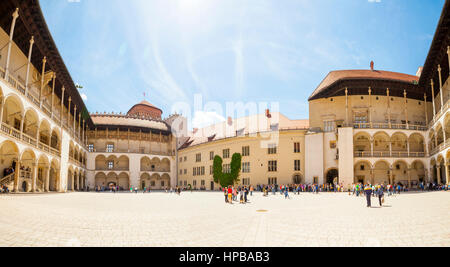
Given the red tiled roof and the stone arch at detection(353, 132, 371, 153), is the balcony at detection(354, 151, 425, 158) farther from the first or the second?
the red tiled roof

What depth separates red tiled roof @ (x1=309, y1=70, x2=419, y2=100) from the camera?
49.4m

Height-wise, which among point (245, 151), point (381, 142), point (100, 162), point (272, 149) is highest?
point (381, 142)

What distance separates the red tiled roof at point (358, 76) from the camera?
49406mm

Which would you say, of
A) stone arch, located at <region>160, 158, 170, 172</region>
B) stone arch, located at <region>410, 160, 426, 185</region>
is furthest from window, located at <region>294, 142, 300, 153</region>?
stone arch, located at <region>160, 158, 170, 172</region>

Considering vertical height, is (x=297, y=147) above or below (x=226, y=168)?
above

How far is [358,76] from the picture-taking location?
49438mm

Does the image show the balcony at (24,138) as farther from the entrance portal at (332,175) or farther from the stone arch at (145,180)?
the entrance portal at (332,175)

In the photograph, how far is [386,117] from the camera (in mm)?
50625

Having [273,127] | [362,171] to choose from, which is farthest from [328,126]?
[273,127]

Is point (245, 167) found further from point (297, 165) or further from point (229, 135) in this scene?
point (297, 165)
